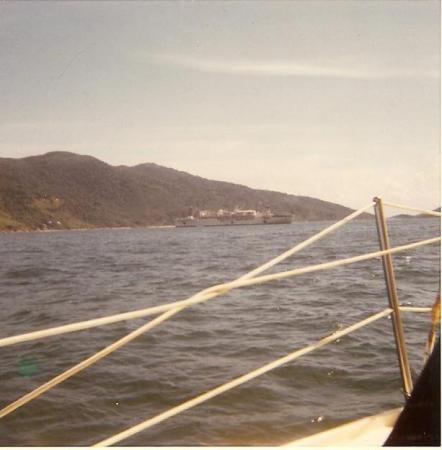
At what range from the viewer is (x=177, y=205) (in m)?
177

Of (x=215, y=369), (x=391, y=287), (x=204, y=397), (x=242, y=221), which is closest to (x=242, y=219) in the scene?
(x=242, y=221)

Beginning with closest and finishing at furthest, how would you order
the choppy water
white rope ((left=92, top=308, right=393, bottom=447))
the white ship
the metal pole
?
white rope ((left=92, top=308, right=393, bottom=447)), the metal pole, the choppy water, the white ship

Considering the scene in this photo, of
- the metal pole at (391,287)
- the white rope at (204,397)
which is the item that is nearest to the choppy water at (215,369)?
the metal pole at (391,287)

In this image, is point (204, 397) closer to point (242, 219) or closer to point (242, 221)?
point (242, 221)

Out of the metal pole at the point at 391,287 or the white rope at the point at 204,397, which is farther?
the metal pole at the point at 391,287

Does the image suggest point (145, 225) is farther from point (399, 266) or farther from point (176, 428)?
point (176, 428)

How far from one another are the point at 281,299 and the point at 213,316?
10.0 ft

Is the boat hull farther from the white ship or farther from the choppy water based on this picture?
the choppy water

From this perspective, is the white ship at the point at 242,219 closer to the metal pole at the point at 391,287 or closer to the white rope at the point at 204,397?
the metal pole at the point at 391,287

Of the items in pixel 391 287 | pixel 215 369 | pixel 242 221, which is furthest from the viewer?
pixel 242 221

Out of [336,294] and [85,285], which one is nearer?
[336,294]

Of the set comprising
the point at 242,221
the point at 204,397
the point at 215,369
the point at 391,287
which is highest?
the point at 242,221

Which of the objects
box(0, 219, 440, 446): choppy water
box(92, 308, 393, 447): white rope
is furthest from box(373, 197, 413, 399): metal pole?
box(0, 219, 440, 446): choppy water

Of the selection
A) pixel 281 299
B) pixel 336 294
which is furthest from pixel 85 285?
pixel 336 294
